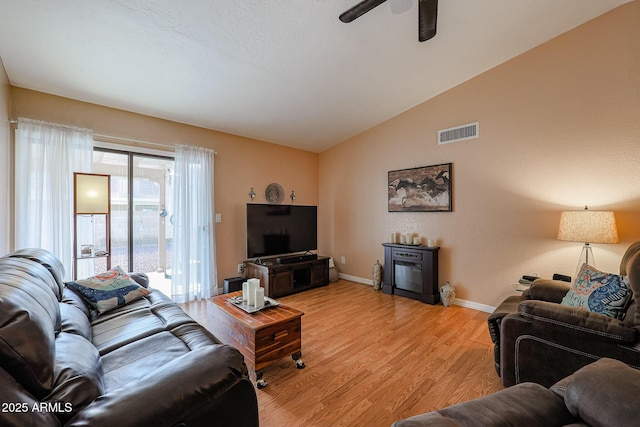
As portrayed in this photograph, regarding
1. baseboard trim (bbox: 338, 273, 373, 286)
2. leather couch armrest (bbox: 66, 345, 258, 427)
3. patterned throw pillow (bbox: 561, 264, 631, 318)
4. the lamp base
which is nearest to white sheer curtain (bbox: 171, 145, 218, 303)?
baseboard trim (bbox: 338, 273, 373, 286)

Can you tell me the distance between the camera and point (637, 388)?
0.87 metres

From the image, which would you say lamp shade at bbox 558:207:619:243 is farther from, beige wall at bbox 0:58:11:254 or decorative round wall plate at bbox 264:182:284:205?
beige wall at bbox 0:58:11:254

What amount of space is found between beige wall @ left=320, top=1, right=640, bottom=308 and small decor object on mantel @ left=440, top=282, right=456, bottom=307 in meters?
0.15

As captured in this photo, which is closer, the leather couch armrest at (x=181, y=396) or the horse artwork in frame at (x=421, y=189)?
the leather couch armrest at (x=181, y=396)

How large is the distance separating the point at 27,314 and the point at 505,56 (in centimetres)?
445

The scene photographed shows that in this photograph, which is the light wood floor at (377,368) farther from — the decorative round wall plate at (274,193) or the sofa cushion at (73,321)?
the decorative round wall plate at (274,193)

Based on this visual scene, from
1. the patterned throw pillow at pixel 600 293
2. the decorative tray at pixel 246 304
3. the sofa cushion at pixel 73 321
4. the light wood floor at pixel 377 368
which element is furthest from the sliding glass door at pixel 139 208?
the patterned throw pillow at pixel 600 293

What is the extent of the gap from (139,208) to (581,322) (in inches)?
178

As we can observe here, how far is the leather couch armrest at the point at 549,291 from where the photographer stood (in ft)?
7.00

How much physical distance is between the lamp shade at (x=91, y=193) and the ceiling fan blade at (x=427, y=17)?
11.1ft

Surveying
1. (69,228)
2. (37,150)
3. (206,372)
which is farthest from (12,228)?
(206,372)

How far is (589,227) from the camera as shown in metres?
2.37

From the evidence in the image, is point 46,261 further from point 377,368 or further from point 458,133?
point 458,133

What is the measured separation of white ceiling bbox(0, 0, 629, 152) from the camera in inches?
80.0
